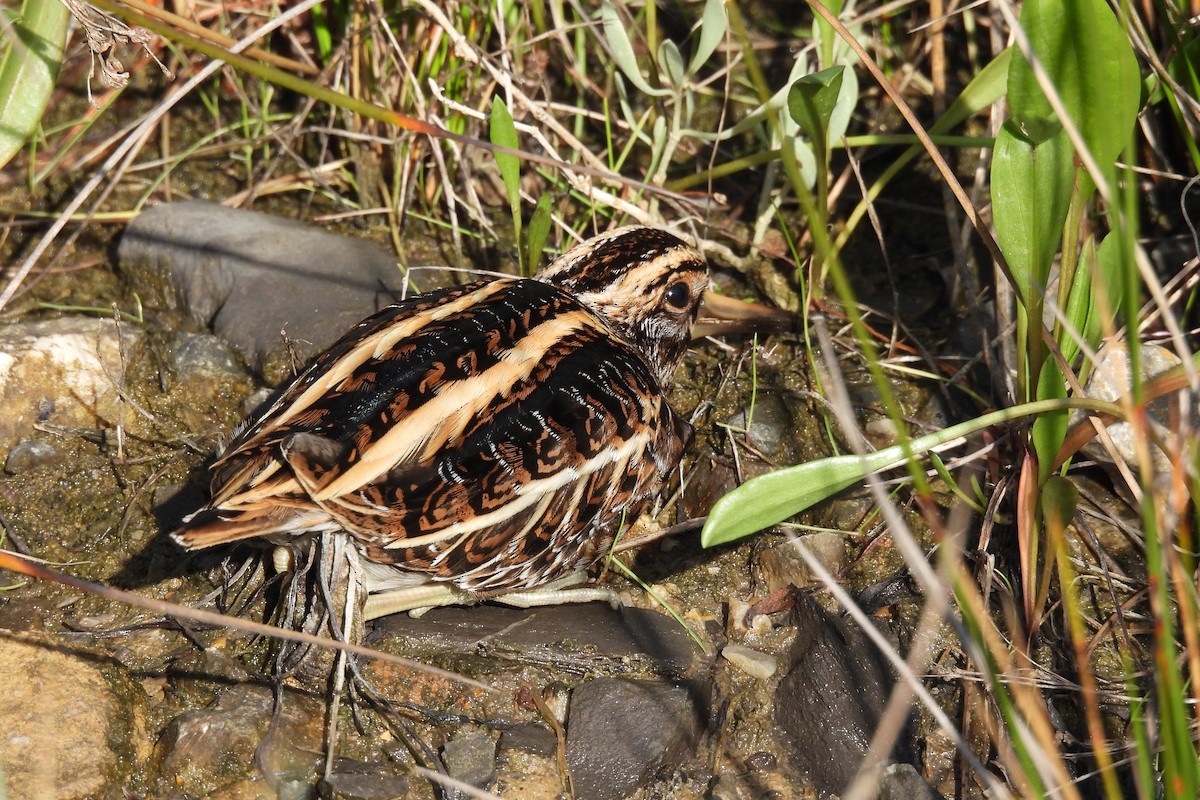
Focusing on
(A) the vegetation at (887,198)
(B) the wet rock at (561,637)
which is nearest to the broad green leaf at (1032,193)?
(A) the vegetation at (887,198)

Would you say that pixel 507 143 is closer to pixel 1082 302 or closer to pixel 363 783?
pixel 1082 302

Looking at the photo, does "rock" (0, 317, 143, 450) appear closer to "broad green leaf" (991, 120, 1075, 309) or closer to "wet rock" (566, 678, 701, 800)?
"wet rock" (566, 678, 701, 800)

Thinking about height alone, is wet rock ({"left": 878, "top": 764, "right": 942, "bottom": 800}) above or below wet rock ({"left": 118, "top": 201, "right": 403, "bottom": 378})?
below

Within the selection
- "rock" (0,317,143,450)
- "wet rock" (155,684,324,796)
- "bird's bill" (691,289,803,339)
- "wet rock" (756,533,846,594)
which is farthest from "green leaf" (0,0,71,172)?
"wet rock" (756,533,846,594)

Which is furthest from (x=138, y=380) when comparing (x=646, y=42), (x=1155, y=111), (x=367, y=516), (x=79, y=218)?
(x=1155, y=111)

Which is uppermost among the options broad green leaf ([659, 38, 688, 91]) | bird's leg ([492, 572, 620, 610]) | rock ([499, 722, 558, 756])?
broad green leaf ([659, 38, 688, 91])

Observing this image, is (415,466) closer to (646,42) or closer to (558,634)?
(558,634)
